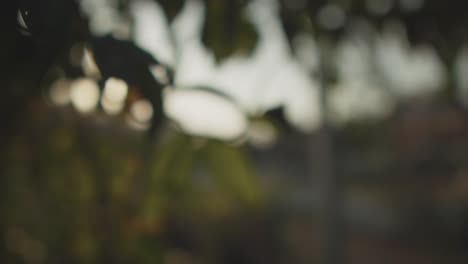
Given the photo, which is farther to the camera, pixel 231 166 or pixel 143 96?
pixel 231 166

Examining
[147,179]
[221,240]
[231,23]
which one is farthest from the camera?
[221,240]

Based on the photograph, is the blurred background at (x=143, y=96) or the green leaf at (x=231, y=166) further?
the green leaf at (x=231, y=166)

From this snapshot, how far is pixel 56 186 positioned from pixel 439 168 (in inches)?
259

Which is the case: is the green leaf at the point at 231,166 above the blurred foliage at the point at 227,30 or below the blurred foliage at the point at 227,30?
below

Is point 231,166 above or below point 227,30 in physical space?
below

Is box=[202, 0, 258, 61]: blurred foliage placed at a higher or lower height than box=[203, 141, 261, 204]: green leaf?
higher

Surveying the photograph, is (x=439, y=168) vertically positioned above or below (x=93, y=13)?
above

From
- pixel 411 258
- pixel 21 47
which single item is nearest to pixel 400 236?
pixel 411 258

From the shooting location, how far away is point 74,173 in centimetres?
82

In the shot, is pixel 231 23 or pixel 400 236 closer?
pixel 231 23

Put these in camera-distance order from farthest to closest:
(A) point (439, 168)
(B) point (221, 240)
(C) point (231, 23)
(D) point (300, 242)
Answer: (A) point (439, 168)
(D) point (300, 242)
(B) point (221, 240)
(C) point (231, 23)

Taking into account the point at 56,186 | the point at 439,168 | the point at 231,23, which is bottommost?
the point at 56,186

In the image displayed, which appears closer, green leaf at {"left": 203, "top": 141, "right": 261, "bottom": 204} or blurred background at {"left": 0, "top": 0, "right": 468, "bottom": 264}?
blurred background at {"left": 0, "top": 0, "right": 468, "bottom": 264}

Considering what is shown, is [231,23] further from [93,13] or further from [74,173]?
→ [74,173]
